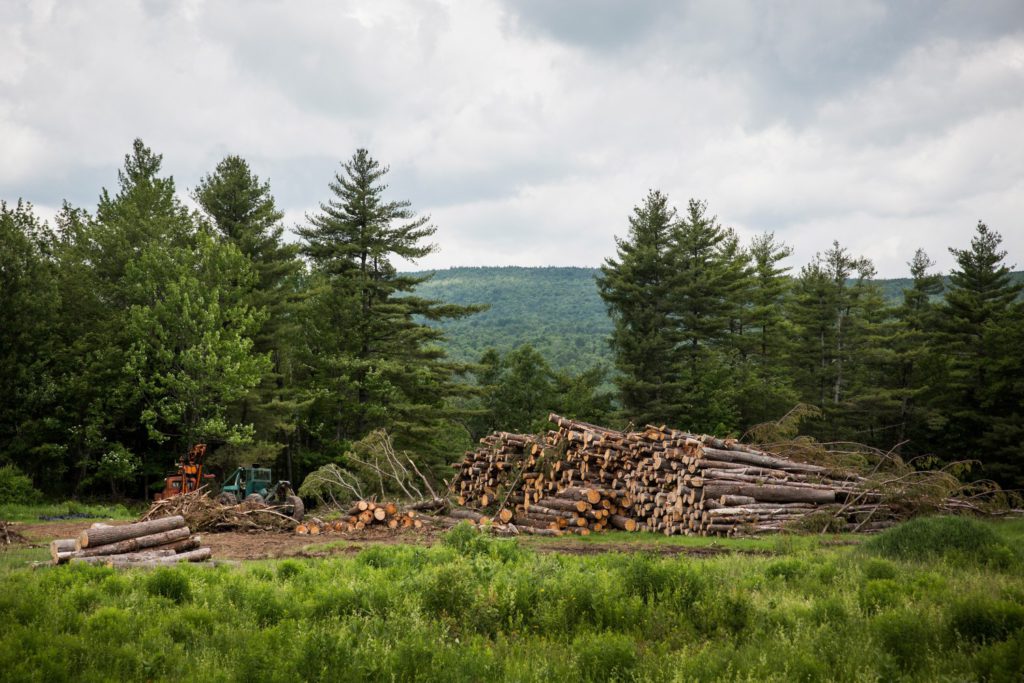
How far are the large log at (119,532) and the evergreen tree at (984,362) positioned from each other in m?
30.0

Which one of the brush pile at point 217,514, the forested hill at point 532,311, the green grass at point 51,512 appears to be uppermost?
the forested hill at point 532,311

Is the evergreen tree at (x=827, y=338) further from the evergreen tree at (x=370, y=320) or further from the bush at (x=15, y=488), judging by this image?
the bush at (x=15, y=488)

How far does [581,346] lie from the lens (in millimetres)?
105750

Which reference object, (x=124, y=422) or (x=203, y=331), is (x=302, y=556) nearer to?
(x=203, y=331)

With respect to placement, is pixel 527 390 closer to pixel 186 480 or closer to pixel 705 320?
pixel 705 320

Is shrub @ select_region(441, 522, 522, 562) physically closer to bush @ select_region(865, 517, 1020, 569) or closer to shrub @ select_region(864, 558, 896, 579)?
shrub @ select_region(864, 558, 896, 579)

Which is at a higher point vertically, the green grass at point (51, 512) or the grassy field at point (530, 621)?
the grassy field at point (530, 621)

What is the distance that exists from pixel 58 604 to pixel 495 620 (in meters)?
4.12

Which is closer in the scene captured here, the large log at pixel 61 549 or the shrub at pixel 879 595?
the shrub at pixel 879 595

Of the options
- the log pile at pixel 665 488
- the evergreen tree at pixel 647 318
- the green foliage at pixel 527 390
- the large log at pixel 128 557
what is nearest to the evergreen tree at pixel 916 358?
the evergreen tree at pixel 647 318

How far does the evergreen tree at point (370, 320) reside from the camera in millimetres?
29734

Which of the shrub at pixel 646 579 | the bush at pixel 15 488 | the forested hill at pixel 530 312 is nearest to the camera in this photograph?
the shrub at pixel 646 579

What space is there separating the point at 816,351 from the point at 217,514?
3314 cm

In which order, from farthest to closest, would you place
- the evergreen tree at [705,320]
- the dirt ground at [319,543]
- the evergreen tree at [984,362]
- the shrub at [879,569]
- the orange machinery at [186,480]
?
1. the evergreen tree at [705,320]
2. the evergreen tree at [984,362]
3. the orange machinery at [186,480]
4. the dirt ground at [319,543]
5. the shrub at [879,569]
